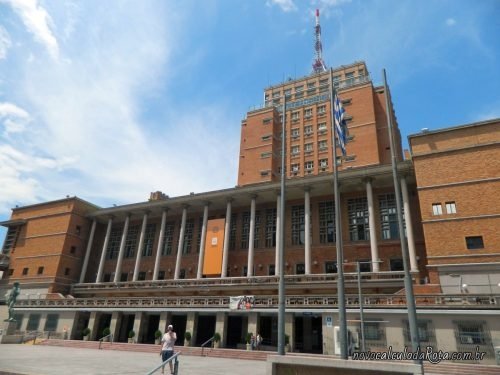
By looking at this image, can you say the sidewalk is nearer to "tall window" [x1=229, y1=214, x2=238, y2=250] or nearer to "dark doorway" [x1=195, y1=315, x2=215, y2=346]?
"dark doorway" [x1=195, y1=315, x2=215, y2=346]

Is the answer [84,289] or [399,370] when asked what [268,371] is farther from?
[84,289]

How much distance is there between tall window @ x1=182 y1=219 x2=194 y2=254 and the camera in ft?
153

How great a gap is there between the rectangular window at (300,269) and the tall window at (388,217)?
29.4 ft

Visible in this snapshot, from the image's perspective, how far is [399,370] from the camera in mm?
8406

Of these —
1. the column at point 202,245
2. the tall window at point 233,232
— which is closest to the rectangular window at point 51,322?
the column at point 202,245

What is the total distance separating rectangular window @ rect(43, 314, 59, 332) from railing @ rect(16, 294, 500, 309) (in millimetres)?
1220

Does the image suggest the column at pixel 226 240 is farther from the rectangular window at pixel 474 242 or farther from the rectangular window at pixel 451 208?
the rectangular window at pixel 474 242

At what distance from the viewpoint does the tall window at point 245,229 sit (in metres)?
43.3

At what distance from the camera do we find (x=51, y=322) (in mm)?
40719

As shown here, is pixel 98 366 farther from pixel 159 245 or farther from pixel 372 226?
pixel 159 245

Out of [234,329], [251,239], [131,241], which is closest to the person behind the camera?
[234,329]

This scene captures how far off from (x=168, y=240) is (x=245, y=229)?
11.9 m

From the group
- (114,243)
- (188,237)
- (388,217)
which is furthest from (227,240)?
(114,243)

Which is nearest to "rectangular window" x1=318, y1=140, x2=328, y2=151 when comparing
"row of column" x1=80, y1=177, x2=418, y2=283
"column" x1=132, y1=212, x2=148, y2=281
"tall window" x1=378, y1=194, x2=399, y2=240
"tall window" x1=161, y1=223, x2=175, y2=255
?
"row of column" x1=80, y1=177, x2=418, y2=283
